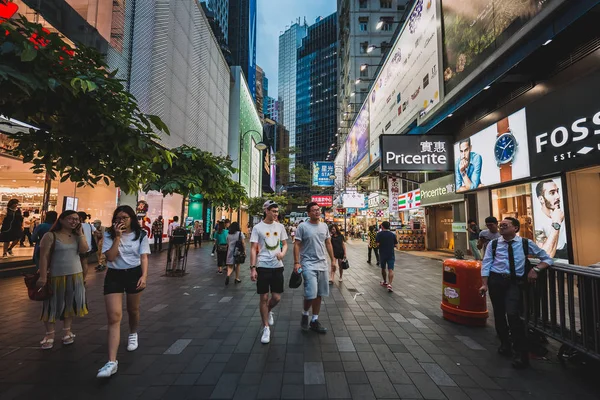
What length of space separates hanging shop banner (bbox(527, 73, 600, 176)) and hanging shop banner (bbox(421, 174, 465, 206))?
5.39 meters

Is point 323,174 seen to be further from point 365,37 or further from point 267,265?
point 267,265

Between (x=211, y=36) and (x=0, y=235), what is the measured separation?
2386 centimetres

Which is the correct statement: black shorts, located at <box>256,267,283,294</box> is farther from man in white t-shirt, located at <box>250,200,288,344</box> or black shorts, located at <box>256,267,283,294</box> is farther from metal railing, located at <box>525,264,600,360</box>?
metal railing, located at <box>525,264,600,360</box>

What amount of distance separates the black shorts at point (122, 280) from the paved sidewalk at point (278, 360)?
89 cm

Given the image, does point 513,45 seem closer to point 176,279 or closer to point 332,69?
point 176,279

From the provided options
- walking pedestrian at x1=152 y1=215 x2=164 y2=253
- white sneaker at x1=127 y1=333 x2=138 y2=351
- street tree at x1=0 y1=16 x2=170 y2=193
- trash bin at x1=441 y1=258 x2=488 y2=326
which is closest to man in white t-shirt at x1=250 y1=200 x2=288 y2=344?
white sneaker at x1=127 y1=333 x2=138 y2=351

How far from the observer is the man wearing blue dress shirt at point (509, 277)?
356cm

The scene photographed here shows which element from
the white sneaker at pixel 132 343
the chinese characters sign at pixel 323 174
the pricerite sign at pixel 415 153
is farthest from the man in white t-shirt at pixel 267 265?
the chinese characters sign at pixel 323 174

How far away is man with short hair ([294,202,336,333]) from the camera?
4473mm

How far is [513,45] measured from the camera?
8.49 meters

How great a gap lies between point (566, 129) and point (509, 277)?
258 inches

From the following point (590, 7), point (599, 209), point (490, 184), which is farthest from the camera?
point (490, 184)

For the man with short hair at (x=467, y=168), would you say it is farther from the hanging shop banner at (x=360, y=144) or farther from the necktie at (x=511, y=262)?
the hanging shop banner at (x=360, y=144)

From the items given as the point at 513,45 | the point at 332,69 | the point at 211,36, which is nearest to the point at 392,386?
the point at 513,45
